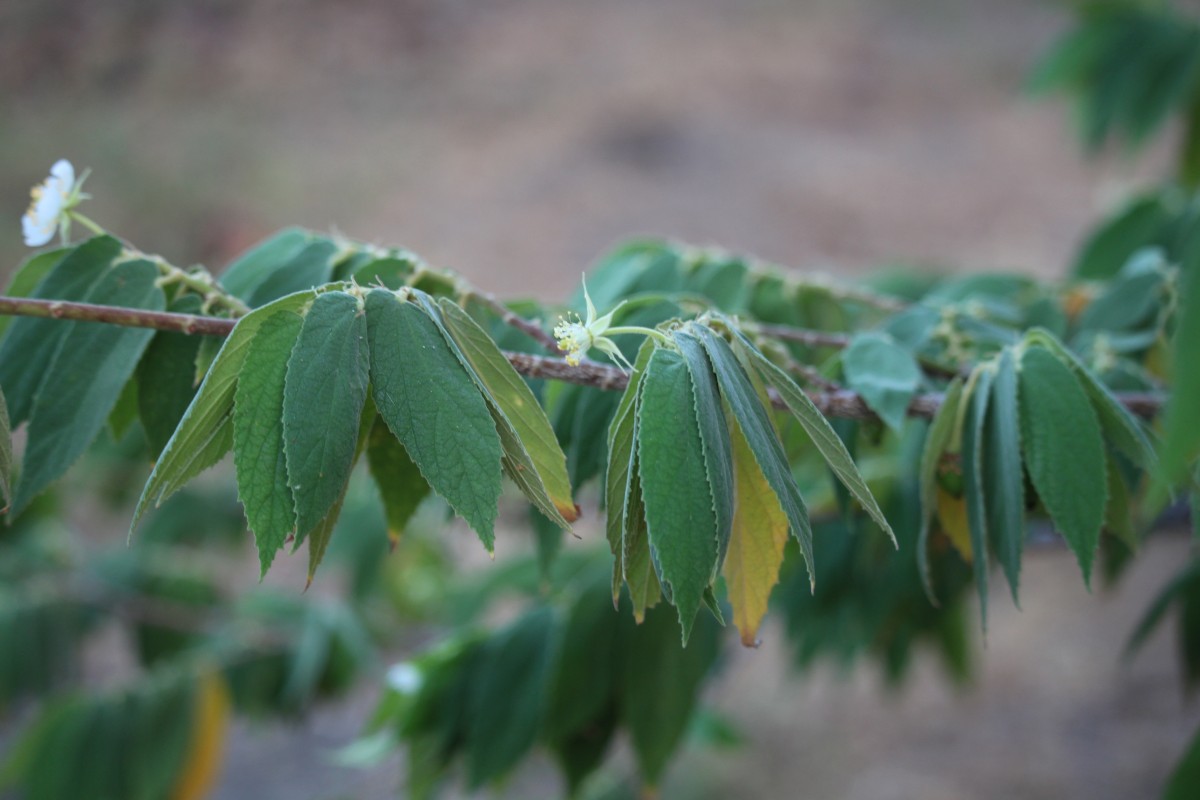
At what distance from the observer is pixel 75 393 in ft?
1.71

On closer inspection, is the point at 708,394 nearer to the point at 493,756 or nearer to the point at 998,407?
the point at 998,407

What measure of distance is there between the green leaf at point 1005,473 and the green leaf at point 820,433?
0.37 ft

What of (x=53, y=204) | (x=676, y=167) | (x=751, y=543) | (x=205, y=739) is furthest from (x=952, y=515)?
(x=676, y=167)

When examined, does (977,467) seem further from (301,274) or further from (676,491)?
(301,274)

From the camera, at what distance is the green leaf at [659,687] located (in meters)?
0.77

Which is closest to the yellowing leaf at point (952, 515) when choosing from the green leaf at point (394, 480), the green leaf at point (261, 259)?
the green leaf at point (394, 480)

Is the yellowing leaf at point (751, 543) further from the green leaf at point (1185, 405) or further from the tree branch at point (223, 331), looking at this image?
the green leaf at point (1185, 405)

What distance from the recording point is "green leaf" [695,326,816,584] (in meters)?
0.40

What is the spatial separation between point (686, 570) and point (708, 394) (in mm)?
71

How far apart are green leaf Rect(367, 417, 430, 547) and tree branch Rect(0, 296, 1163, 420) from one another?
3.7 inches

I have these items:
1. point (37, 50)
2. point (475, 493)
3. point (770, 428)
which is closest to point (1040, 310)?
point (770, 428)

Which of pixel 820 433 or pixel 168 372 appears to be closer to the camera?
pixel 820 433

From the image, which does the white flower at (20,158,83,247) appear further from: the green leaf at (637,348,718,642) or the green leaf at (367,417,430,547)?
the green leaf at (637,348,718,642)

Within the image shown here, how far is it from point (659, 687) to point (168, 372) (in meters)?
0.43
